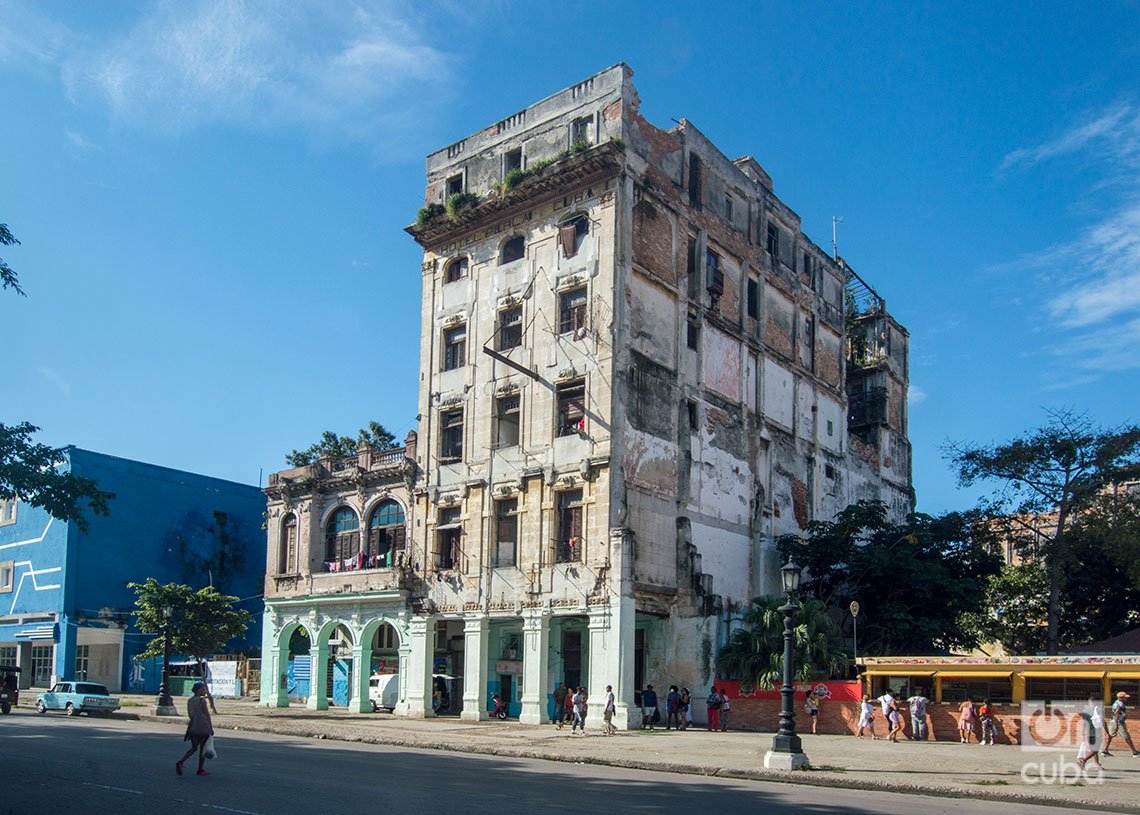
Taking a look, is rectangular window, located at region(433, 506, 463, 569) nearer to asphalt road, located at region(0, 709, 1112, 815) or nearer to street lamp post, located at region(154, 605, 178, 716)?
street lamp post, located at region(154, 605, 178, 716)

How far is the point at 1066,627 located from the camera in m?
46.4

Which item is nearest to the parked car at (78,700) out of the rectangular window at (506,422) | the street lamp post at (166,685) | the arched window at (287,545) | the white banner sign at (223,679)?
the street lamp post at (166,685)

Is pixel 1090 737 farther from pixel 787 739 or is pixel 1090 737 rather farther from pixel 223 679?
pixel 223 679

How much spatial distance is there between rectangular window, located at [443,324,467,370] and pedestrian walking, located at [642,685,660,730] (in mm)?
14085

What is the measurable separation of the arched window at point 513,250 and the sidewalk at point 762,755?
16180 mm

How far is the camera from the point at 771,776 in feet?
66.4

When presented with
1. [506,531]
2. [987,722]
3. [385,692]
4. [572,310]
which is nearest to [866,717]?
[987,722]

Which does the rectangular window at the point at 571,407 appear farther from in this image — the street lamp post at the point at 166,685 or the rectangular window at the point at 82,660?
the rectangular window at the point at 82,660

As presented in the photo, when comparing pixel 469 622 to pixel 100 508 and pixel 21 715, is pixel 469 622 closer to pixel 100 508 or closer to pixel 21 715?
pixel 21 715

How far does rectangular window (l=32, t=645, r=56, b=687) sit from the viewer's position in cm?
5434

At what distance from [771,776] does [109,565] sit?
4260 centimetres

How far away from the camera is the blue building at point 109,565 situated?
52844 mm

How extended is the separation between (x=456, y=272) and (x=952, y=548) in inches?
868

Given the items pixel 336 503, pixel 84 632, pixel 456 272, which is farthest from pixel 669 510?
pixel 84 632
